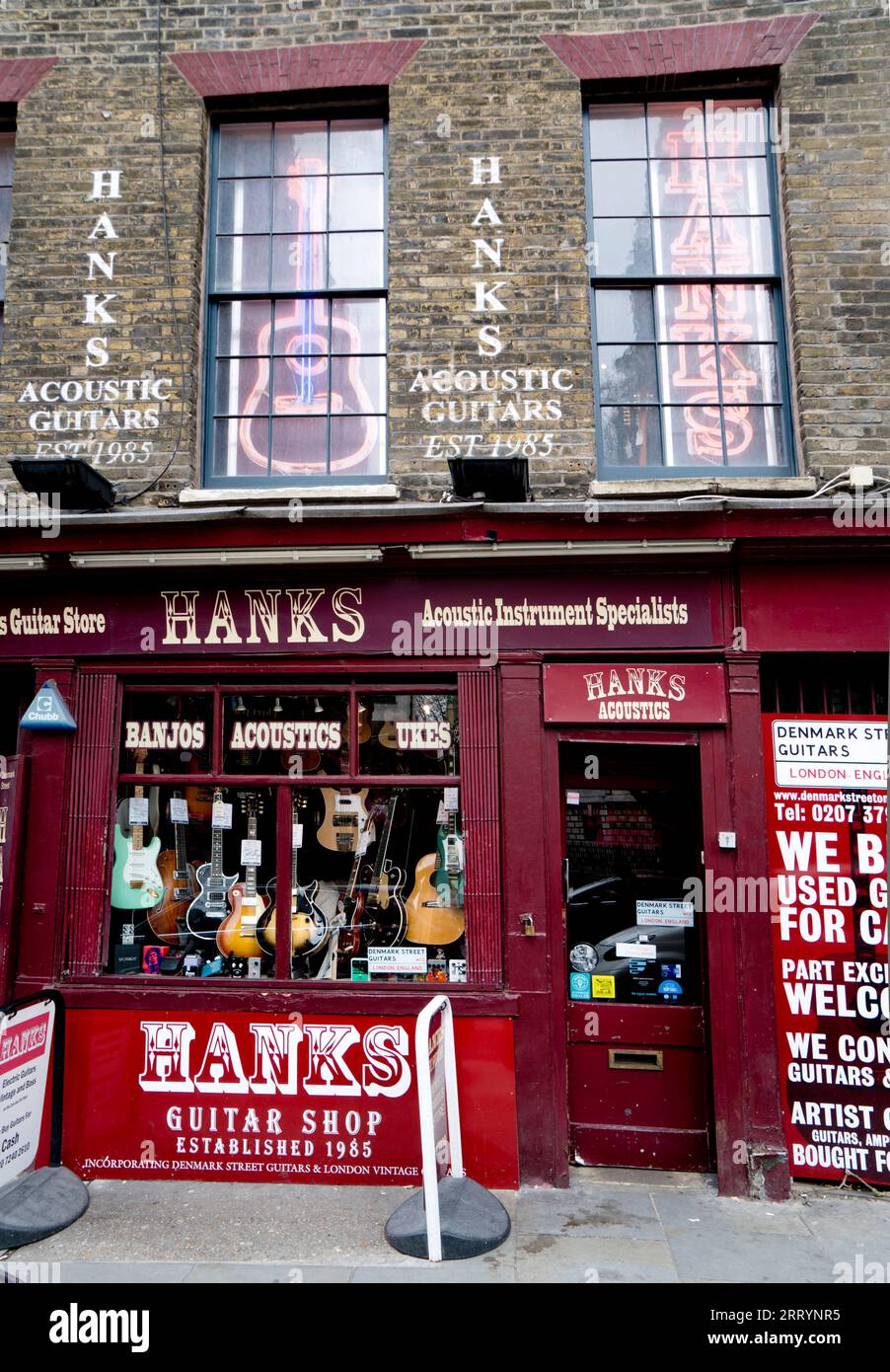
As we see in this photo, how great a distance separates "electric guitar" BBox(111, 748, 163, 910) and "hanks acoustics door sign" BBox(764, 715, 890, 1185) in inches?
162

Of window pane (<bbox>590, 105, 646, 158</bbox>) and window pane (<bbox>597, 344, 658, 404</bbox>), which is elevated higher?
window pane (<bbox>590, 105, 646, 158</bbox>)

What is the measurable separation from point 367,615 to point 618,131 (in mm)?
4136

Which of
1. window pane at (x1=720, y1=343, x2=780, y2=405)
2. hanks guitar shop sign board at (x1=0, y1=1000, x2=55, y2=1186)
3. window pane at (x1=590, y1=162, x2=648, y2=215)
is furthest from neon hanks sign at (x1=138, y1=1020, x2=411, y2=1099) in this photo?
window pane at (x1=590, y1=162, x2=648, y2=215)

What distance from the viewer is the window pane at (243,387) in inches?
250

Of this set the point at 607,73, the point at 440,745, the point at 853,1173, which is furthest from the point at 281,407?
the point at 853,1173

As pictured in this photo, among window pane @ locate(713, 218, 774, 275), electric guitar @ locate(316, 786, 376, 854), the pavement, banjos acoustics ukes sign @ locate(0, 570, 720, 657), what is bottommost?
the pavement

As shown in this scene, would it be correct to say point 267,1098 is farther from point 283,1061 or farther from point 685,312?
point 685,312

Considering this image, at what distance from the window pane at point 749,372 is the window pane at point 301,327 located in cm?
295

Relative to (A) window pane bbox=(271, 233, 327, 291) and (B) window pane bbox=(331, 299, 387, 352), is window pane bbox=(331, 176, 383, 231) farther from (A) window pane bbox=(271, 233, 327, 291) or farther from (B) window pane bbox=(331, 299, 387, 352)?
(B) window pane bbox=(331, 299, 387, 352)

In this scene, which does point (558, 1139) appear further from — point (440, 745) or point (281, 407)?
point (281, 407)

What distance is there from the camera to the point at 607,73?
6148 millimetres

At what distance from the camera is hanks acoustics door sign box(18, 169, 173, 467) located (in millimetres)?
6066

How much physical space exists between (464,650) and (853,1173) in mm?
4012

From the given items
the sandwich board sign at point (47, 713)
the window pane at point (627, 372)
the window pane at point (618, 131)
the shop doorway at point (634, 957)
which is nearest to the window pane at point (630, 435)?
the window pane at point (627, 372)
